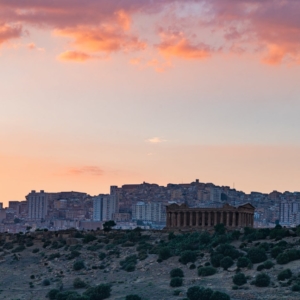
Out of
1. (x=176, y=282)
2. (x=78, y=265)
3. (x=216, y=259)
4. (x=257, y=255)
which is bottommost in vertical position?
(x=176, y=282)

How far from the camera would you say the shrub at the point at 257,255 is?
91250 mm

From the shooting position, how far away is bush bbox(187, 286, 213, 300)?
77.2m

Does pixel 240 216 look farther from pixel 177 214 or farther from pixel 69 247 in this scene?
pixel 69 247

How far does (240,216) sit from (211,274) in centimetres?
5055

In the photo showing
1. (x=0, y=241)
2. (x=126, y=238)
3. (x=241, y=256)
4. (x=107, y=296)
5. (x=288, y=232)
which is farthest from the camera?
(x=0, y=241)

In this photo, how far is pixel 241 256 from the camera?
306ft

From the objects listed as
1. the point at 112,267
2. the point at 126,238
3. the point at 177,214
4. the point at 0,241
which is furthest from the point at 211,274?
the point at 177,214

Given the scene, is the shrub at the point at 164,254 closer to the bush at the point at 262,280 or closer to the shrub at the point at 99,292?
the shrub at the point at 99,292

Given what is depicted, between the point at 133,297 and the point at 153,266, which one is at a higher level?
the point at 153,266

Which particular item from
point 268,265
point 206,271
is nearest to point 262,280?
point 268,265

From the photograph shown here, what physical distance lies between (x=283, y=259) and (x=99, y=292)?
1745 cm

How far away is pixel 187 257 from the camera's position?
95750 mm

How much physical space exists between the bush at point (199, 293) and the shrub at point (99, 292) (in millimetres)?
7948

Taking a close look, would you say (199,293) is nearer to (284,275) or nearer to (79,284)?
(284,275)
